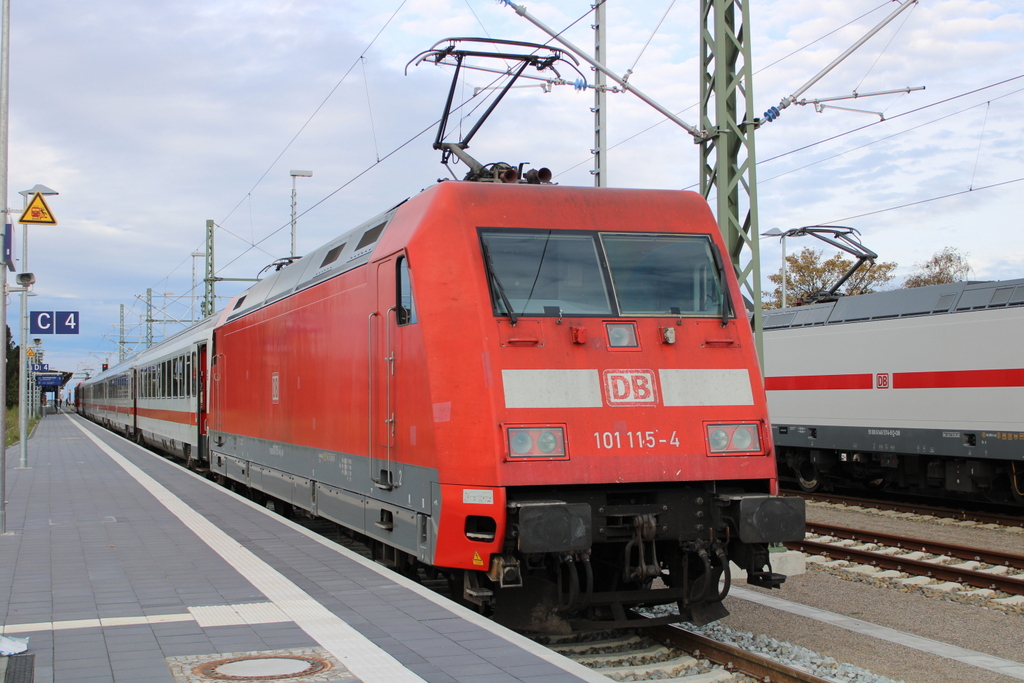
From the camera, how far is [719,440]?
6.76 metres

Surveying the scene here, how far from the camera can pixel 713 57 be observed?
10945 millimetres

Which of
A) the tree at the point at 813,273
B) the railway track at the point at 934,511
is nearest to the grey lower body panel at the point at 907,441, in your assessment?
the railway track at the point at 934,511

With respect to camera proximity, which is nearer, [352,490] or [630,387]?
[630,387]

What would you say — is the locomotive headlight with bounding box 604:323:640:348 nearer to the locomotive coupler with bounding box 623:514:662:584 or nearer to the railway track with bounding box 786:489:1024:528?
the locomotive coupler with bounding box 623:514:662:584

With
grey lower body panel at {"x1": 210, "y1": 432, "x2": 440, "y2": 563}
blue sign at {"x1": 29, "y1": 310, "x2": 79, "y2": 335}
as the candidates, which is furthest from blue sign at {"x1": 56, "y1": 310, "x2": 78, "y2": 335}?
grey lower body panel at {"x1": 210, "y1": 432, "x2": 440, "y2": 563}

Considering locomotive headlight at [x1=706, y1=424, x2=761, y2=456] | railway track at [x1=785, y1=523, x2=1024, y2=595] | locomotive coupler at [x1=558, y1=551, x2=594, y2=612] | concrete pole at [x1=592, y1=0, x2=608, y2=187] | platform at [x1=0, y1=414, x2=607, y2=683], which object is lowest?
railway track at [x1=785, y1=523, x2=1024, y2=595]

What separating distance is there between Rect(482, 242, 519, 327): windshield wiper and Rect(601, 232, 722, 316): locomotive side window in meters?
0.88

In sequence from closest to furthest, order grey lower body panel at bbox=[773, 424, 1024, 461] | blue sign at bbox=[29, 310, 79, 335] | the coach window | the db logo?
1. the db logo
2. the coach window
3. grey lower body panel at bbox=[773, 424, 1024, 461]
4. blue sign at bbox=[29, 310, 79, 335]

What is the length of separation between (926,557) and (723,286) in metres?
5.84

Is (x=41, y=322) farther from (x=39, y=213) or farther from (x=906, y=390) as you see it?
(x=906, y=390)

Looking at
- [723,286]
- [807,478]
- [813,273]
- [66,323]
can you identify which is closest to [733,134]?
[723,286]

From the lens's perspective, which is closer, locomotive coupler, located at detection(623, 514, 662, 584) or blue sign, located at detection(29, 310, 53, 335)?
locomotive coupler, located at detection(623, 514, 662, 584)

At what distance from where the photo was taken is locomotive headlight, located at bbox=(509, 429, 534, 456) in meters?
6.29

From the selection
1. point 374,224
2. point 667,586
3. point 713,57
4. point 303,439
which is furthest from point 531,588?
point 713,57
